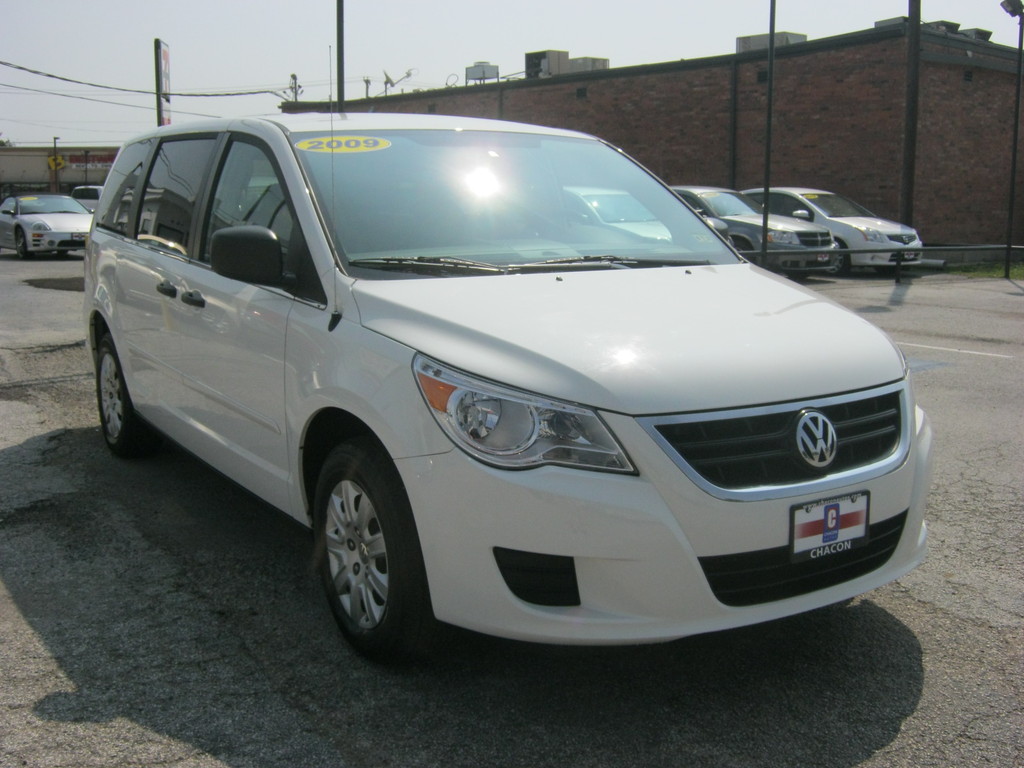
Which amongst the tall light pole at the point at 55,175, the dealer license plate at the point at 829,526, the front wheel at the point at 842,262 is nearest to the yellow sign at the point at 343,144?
the dealer license plate at the point at 829,526

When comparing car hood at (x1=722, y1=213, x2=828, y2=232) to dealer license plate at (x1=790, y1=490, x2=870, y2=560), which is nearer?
dealer license plate at (x1=790, y1=490, x2=870, y2=560)

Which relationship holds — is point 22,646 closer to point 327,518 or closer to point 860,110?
point 327,518

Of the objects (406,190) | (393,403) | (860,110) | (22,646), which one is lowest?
(22,646)

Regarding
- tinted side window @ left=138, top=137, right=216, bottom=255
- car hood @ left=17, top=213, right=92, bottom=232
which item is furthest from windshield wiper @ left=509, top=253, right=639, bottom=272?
car hood @ left=17, top=213, right=92, bottom=232

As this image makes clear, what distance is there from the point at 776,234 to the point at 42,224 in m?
15.3

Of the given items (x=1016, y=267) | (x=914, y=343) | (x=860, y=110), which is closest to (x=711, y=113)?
(x=860, y=110)

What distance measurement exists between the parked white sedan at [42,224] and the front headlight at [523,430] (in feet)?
68.5

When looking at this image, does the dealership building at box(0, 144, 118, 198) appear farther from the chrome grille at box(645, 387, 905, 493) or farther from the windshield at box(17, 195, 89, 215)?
the chrome grille at box(645, 387, 905, 493)

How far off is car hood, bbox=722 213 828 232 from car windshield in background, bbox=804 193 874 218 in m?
1.35

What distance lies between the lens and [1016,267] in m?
21.8

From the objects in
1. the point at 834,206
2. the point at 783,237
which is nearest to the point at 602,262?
the point at 783,237

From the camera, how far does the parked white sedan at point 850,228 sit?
742 inches

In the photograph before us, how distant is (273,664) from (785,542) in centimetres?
165

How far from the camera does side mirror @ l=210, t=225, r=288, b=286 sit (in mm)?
3609
